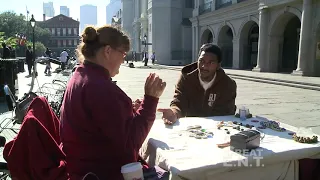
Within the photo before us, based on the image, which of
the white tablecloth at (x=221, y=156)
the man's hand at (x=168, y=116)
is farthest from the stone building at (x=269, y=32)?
the white tablecloth at (x=221, y=156)

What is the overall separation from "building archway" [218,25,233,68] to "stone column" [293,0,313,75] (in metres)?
12.0

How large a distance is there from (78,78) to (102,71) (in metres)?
0.15

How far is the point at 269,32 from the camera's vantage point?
2095cm

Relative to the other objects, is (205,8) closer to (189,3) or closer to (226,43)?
(226,43)

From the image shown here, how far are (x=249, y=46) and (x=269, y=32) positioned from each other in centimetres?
532

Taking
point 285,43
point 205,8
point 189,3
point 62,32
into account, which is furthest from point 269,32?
point 62,32

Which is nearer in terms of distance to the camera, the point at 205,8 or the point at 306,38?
the point at 306,38

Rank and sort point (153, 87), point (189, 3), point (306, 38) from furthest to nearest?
point (189, 3), point (306, 38), point (153, 87)

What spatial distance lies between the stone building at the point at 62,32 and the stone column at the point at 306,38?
94.5 metres

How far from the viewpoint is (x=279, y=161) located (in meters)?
2.13

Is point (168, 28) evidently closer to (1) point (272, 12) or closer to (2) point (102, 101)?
(1) point (272, 12)

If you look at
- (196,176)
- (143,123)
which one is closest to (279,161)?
(196,176)

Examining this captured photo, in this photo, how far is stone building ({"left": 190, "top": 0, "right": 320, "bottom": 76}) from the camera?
17.1 m

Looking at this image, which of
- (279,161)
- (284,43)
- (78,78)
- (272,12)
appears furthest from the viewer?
(284,43)
